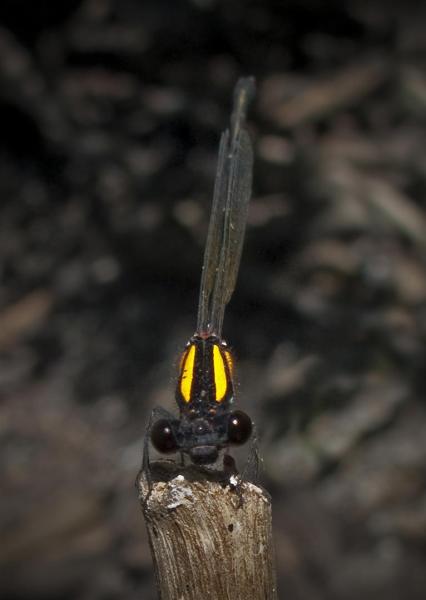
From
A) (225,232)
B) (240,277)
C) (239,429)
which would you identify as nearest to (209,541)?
(239,429)

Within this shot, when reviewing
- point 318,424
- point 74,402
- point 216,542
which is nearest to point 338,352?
→ point 318,424

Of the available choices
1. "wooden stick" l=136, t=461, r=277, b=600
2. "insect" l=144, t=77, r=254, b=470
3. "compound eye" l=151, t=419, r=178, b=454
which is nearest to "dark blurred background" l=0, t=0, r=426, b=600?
"insect" l=144, t=77, r=254, b=470

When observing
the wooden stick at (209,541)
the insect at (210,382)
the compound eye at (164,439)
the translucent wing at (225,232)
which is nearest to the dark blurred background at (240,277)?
the translucent wing at (225,232)

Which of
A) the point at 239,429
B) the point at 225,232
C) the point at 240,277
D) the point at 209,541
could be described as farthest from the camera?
the point at 240,277

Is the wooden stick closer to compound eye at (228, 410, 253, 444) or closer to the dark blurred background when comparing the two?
compound eye at (228, 410, 253, 444)

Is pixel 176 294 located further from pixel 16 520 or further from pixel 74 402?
pixel 16 520

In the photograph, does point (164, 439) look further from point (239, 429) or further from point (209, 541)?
point (209, 541)
